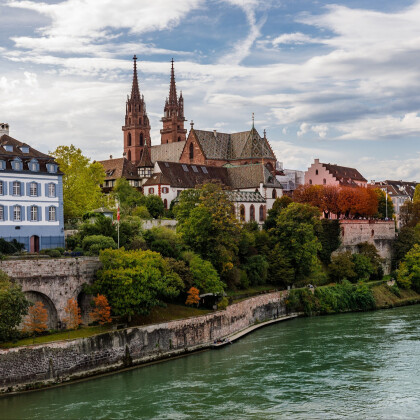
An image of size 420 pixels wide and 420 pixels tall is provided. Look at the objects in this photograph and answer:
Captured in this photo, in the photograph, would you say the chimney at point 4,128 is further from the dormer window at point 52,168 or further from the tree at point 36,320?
the tree at point 36,320

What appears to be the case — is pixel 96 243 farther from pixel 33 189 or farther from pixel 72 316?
pixel 72 316

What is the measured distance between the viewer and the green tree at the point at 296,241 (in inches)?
2677

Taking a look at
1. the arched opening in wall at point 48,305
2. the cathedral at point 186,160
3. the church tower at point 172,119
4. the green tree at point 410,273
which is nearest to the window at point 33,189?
the arched opening in wall at point 48,305

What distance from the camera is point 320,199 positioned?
92000 millimetres

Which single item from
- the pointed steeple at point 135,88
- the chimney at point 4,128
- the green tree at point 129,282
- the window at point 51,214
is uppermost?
the pointed steeple at point 135,88

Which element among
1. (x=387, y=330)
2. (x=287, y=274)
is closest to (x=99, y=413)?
(x=387, y=330)

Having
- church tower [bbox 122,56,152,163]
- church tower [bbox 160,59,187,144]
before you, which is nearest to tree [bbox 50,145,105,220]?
church tower [bbox 122,56,152,163]

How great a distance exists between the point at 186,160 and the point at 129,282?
6844 cm

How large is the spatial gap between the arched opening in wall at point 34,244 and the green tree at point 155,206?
99.5 ft

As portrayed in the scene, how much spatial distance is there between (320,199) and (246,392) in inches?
2341

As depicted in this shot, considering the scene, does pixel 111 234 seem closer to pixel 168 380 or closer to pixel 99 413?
pixel 168 380

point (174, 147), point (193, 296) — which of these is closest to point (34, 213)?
point (193, 296)

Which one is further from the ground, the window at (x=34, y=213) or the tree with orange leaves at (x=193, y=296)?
the window at (x=34, y=213)

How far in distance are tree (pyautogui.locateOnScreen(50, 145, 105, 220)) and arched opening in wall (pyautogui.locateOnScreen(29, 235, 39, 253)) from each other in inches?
448
